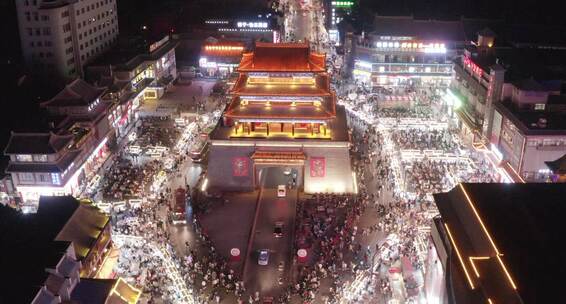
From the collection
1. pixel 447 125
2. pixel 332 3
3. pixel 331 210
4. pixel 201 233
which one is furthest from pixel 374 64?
pixel 201 233

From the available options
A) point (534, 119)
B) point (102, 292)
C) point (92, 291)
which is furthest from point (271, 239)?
point (534, 119)

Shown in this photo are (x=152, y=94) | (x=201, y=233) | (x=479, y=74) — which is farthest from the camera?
(x=152, y=94)

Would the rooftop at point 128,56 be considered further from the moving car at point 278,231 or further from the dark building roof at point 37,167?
the moving car at point 278,231

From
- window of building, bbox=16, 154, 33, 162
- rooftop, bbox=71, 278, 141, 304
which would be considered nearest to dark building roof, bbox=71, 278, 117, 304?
rooftop, bbox=71, 278, 141, 304

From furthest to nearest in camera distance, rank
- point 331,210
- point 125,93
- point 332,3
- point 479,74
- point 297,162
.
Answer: point 332,3
point 125,93
point 479,74
point 297,162
point 331,210

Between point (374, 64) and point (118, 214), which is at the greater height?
point (374, 64)

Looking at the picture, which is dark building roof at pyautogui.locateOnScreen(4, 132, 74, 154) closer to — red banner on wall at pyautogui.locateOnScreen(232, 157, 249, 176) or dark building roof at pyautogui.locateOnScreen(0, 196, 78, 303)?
dark building roof at pyautogui.locateOnScreen(0, 196, 78, 303)

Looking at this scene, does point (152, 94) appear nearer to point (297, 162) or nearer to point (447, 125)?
point (297, 162)
